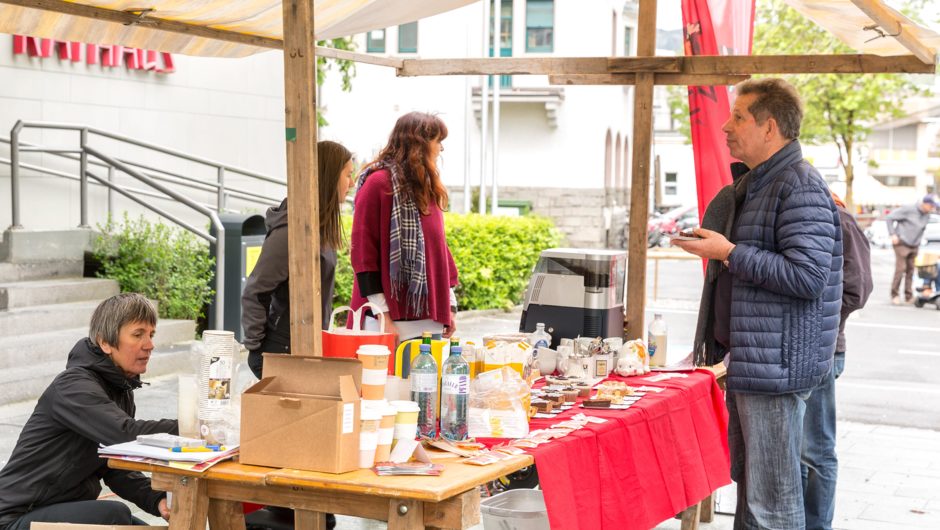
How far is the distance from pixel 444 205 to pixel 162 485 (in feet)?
7.83

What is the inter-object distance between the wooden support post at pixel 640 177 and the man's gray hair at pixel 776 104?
120 centimetres

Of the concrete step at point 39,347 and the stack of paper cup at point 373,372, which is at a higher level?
the stack of paper cup at point 373,372

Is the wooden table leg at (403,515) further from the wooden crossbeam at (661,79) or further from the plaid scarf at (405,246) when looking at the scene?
the wooden crossbeam at (661,79)

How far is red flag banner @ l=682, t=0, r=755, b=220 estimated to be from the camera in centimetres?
599

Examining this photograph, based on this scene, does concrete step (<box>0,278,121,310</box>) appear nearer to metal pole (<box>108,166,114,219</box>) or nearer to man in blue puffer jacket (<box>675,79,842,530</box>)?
metal pole (<box>108,166,114,219</box>)

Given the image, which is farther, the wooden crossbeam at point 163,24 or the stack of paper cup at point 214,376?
the wooden crossbeam at point 163,24

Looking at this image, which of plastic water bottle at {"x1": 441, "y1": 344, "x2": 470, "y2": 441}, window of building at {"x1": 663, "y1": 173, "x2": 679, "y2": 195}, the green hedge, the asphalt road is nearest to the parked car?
the asphalt road

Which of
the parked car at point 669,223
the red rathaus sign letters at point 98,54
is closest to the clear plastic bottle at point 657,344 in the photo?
the red rathaus sign letters at point 98,54

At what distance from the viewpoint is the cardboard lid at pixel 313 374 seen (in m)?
3.07

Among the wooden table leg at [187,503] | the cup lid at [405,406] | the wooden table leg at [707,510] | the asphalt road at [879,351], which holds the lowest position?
the asphalt road at [879,351]

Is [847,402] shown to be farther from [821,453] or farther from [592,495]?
[592,495]

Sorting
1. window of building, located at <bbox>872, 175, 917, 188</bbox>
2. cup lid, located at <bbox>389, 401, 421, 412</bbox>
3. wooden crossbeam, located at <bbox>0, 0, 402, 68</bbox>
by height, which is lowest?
cup lid, located at <bbox>389, 401, 421, 412</bbox>

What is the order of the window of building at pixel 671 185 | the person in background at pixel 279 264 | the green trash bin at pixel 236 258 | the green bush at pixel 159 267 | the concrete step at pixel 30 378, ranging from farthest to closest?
the window of building at pixel 671 185 < the green bush at pixel 159 267 < the green trash bin at pixel 236 258 < the concrete step at pixel 30 378 < the person in background at pixel 279 264

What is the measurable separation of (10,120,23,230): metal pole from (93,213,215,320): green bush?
777mm
